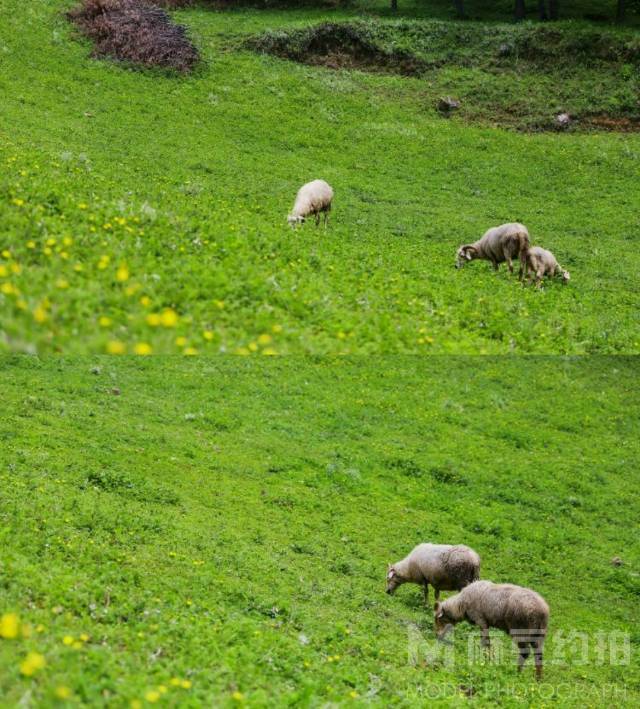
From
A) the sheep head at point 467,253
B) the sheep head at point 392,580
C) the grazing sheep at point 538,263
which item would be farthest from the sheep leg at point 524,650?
the sheep head at point 467,253

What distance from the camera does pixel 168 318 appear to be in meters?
11.2

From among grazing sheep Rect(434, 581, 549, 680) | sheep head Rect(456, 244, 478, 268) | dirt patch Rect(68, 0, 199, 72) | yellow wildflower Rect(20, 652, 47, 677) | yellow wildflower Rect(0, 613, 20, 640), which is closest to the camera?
yellow wildflower Rect(20, 652, 47, 677)

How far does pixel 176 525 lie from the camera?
1619 cm

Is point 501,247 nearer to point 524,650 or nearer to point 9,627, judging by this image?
point 524,650

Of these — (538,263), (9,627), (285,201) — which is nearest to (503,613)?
(9,627)

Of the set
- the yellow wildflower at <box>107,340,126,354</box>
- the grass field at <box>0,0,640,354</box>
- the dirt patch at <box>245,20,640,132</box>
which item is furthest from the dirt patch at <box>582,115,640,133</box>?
the yellow wildflower at <box>107,340,126,354</box>

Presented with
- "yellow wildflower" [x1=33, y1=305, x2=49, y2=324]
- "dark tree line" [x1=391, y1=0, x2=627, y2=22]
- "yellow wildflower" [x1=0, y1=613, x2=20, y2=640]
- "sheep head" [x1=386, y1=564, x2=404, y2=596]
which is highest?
"dark tree line" [x1=391, y1=0, x2=627, y2=22]

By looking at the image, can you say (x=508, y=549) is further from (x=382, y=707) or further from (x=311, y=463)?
(x=382, y=707)

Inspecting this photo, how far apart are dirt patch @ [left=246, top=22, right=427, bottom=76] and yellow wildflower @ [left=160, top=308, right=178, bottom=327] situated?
42877 mm

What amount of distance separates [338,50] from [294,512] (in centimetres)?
4088

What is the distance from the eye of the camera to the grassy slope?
34.5 ft

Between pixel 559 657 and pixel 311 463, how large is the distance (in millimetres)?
9011

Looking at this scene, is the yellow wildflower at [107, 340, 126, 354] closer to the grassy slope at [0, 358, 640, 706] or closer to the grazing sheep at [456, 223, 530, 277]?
the grassy slope at [0, 358, 640, 706]

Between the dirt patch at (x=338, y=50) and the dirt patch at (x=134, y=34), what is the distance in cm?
562
